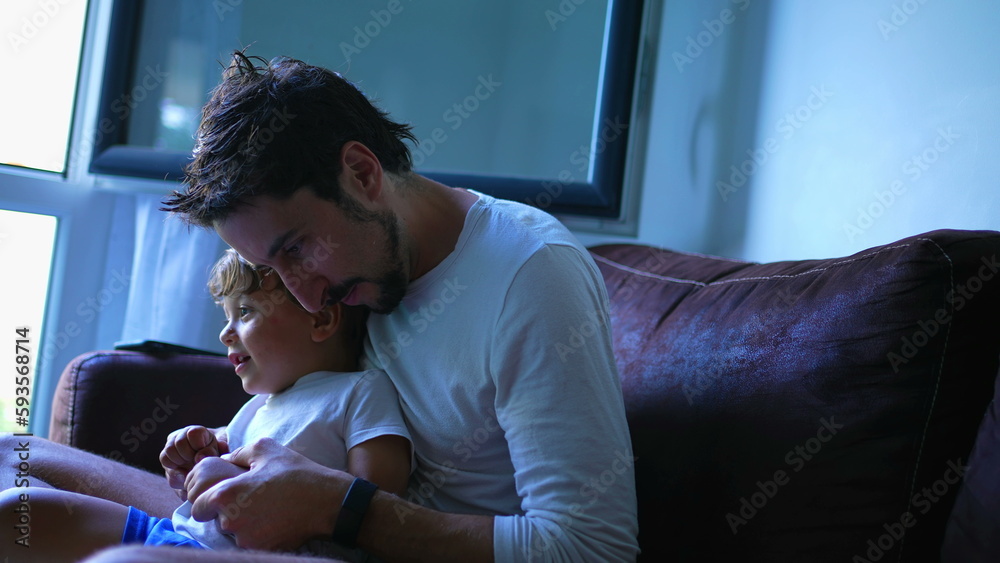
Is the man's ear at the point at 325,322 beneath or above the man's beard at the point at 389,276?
beneath

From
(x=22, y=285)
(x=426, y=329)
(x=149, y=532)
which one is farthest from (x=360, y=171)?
(x=22, y=285)

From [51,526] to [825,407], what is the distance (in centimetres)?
106

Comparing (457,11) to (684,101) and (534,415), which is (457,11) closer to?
(684,101)

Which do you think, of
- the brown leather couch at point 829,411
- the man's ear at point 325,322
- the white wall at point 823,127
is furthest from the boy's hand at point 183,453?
the white wall at point 823,127

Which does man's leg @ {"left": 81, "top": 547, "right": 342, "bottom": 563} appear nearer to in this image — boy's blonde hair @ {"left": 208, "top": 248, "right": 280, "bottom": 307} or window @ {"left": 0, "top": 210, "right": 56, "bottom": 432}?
boy's blonde hair @ {"left": 208, "top": 248, "right": 280, "bottom": 307}

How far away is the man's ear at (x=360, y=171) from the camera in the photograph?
1.10m

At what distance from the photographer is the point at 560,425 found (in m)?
0.94

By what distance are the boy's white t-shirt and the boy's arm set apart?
0.05 ft

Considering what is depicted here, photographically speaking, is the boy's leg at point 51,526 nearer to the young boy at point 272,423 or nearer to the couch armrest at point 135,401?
the young boy at point 272,423

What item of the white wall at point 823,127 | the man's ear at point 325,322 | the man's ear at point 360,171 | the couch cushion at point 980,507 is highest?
the white wall at point 823,127

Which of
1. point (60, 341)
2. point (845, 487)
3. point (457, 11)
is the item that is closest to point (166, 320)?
point (60, 341)

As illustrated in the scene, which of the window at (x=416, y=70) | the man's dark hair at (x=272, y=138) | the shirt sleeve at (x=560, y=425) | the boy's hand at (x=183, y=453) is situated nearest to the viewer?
the shirt sleeve at (x=560, y=425)

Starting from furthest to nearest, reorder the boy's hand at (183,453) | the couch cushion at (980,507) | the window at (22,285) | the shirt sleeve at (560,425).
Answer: the window at (22,285) → the boy's hand at (183,453) → the shirt sleeve at (560,425) → the couch cushion at (980,507)

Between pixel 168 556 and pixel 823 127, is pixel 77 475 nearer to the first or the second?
pixel 168 556
